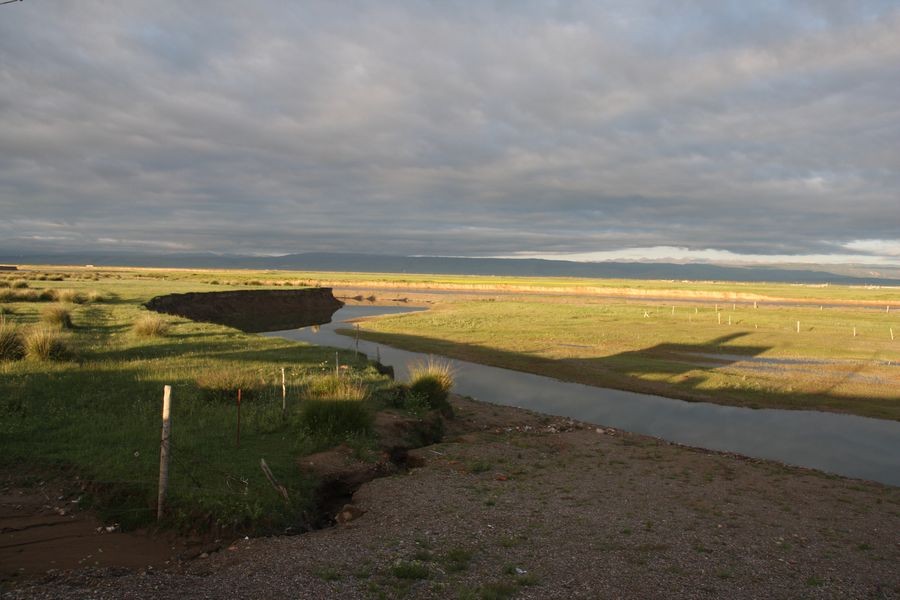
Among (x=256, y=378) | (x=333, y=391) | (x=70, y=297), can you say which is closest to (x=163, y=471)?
(x=333, y=391)

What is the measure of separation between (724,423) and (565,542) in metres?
14.4

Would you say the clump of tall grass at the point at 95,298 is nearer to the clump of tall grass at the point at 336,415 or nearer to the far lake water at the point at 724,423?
the far lake water at the point at 724,423

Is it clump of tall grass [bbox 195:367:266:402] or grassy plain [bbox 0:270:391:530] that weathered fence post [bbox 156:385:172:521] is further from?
clump of tall grass [bbox 195:367:266:402]

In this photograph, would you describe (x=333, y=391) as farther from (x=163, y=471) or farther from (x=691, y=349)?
(x=691, y=349)

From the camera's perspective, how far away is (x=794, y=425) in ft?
67.9

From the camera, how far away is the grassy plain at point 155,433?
943 cm

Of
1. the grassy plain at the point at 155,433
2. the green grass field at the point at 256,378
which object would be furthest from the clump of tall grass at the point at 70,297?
the grassy plain at the point at 155,433

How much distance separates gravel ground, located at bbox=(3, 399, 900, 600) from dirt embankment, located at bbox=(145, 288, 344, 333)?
36.3m

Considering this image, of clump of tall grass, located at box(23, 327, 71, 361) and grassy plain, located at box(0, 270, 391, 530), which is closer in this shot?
grassy plain, located at box(0, 270, 391, 530)

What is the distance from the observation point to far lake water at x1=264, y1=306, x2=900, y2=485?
1716 cm

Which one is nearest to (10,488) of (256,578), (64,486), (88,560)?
(64,486)

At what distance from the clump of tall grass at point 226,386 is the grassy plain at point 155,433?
75 millimetres

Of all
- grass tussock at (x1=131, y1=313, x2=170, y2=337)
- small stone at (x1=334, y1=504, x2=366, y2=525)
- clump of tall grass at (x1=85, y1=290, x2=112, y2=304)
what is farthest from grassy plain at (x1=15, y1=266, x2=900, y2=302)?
small stone at (x1=334, y1=504, x2=366, y2=525)

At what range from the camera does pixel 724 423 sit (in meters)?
→ 20.9
